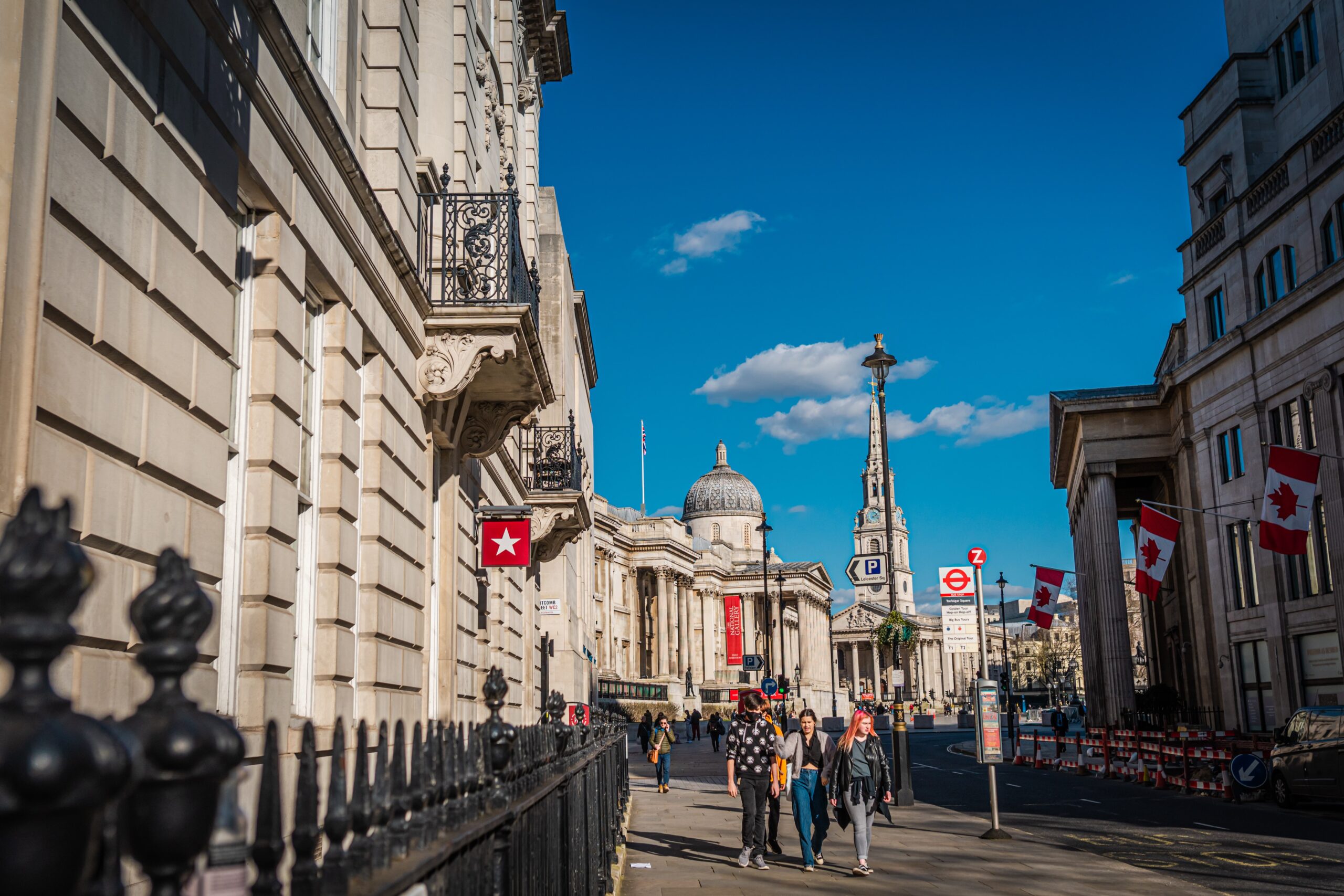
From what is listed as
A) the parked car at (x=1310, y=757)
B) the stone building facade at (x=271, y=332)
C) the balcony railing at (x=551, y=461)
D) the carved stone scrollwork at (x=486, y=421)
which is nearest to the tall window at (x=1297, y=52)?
the parked car at (x=1310, y=757)

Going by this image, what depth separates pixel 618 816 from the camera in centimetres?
1472

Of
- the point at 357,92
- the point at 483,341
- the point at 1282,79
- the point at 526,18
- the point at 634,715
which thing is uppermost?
the point at 1282,79

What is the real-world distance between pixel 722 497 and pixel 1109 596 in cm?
10590

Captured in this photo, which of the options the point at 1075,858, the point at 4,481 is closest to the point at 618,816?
the point at 1075,858

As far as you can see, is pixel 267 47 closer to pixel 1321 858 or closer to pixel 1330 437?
pixel 1321 858

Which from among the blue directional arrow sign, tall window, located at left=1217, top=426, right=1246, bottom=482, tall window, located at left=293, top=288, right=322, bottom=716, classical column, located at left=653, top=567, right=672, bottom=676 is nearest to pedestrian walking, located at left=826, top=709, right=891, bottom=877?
tall window, located at left=293, top=288, right=322, bottom=716

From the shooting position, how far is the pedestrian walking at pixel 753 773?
13273 millimetres

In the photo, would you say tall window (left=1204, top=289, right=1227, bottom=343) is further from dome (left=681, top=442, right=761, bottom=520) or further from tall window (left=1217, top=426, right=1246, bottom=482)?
dome (left=681, top=442, right=761, bottom=520)

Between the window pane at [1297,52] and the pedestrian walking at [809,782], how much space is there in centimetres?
2903

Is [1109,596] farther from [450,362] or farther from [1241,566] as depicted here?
[450,362]

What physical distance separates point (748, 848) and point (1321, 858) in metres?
6.84

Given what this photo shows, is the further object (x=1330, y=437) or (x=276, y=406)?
(x=1330, y=437)

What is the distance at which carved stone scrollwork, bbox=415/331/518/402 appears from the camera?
1406 cm

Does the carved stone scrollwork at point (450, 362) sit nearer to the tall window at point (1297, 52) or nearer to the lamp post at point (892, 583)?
the lamp post at point (892, 583)
